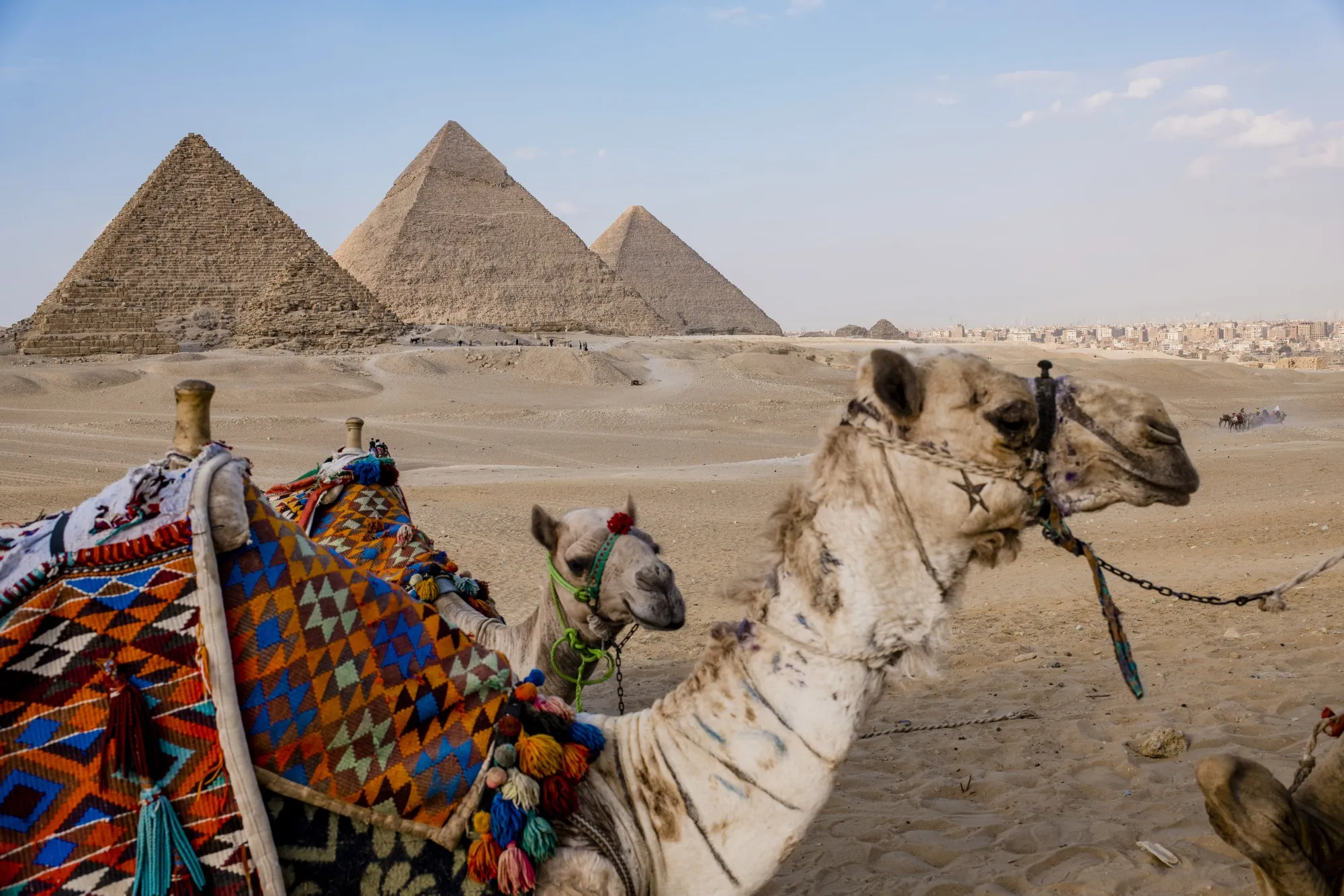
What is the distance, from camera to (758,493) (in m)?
14.1

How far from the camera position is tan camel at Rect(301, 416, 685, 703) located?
3289mm

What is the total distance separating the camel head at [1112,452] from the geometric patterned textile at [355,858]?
3.84ft

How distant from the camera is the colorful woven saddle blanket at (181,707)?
1.55 m

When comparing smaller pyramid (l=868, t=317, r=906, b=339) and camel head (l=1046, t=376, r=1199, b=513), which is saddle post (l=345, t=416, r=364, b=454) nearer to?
camel head (l=1046, t=376, r=1199, b=513)

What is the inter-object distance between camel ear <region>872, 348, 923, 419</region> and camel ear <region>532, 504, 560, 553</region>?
1.95 m

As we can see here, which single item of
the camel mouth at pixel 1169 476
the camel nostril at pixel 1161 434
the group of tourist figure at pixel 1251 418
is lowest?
the group of tourist figure at pixel 1251 418

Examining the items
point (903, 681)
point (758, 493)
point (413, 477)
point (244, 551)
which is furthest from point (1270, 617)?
point (413, 477)

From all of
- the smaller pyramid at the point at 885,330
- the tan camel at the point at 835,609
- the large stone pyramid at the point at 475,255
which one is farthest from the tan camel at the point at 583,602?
the large stone pyramid at the point at 475,255

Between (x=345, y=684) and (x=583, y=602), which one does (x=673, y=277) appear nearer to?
(x=583, y=602)

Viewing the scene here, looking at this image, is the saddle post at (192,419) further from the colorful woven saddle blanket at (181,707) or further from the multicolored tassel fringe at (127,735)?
the multicolored tassel fringe at (127,735)

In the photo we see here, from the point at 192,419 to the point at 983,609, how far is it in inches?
252

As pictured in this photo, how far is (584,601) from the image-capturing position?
3.38m

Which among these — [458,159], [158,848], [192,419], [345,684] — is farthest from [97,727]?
[458,159]

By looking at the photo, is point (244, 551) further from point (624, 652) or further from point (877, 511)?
point (624, 652)
